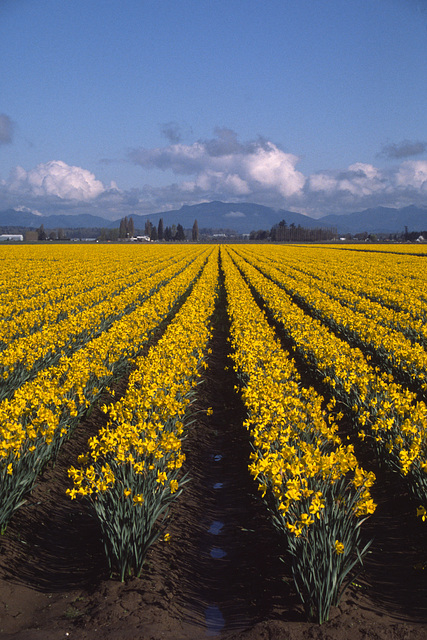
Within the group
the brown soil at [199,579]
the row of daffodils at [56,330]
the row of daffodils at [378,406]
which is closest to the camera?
the brown soil at [199,579]

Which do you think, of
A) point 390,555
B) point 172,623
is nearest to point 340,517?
point 390,555

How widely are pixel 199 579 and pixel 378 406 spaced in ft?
14.1

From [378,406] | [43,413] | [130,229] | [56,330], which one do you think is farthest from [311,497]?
[130,229]

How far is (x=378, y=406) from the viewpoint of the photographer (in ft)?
26.9

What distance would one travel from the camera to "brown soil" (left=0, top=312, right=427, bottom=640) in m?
4.26

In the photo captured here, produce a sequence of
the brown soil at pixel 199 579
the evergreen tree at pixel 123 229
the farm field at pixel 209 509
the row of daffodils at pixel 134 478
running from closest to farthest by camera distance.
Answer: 1. the brown soil at pixel 199 579
2. the farm field at pixel 209 509
3. the row of daffodils at pixel 134 478
4. the evergreen tree at pixel 123 229

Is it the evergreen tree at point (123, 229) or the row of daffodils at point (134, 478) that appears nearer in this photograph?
the row of daffodils at point (134, 478)

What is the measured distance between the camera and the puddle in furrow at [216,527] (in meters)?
6.22

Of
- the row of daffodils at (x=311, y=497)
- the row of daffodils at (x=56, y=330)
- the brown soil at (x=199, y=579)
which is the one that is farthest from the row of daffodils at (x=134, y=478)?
the row of daffodils at (x=56, y=330)

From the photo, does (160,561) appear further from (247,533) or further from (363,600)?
(363,600)

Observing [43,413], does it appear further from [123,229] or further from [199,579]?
[123,229]

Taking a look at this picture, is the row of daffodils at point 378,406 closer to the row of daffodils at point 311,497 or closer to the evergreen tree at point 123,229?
the row of daffodils at point 311,497

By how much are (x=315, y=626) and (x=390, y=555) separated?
1.76 meters

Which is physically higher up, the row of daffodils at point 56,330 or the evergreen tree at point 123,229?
the evergreen tree at point 123,229
